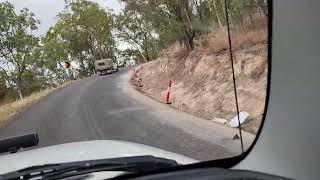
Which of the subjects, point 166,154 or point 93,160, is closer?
point 93,160

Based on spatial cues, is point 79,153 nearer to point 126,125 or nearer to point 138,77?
point 126,125

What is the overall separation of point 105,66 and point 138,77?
20 centimetres

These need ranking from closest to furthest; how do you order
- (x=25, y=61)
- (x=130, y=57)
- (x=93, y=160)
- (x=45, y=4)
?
1. (x=93, y=160)
2. (x=45, y=4)
3. (x=25, y=61)
4. (x=130, y=57)

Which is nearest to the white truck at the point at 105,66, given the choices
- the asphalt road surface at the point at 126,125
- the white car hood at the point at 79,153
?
the asphalt road surface at the point at 126,125

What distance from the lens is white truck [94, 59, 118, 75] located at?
8.05 feet

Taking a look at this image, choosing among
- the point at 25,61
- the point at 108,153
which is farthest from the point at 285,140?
the point at 25,61

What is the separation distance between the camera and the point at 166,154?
1.95 metres

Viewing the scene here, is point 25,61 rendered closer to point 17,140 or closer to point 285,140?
point 17,140

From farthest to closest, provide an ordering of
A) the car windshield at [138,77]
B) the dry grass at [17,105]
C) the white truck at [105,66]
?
the white truck at [105,66], the dry grass at [17,105], the car windshield at [138,77]

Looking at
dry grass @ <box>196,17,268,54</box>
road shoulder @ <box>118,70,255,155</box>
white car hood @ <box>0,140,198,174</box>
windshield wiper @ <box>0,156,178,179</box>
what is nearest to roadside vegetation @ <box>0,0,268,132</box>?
dry grass @ <box>196,17,268,54</box>

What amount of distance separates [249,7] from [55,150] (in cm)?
112

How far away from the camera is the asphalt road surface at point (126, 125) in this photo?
6.66 feet

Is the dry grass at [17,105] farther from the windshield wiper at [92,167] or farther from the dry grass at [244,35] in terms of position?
the dry grass at [244,35]

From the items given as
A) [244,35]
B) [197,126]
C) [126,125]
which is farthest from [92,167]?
[244,35]
